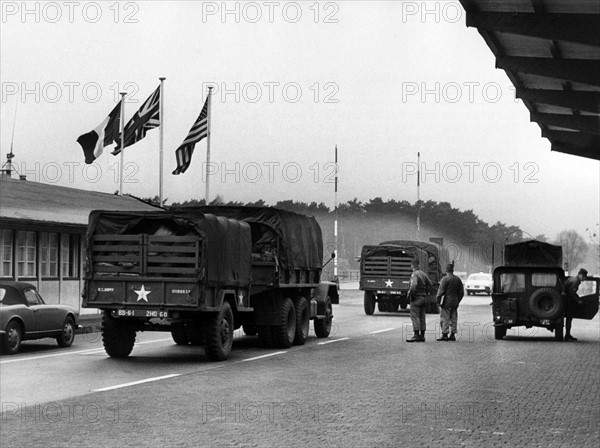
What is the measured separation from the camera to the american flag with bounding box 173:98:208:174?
35.9 m

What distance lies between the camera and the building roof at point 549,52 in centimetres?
2062

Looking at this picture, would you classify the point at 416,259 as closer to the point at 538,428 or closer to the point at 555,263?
the point at 555,263

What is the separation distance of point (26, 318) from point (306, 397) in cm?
903

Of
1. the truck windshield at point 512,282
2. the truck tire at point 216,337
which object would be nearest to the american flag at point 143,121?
the truck windshield at point 512,282

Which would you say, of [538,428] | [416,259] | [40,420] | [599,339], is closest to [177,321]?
[40,420]

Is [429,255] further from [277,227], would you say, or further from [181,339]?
[277,227]

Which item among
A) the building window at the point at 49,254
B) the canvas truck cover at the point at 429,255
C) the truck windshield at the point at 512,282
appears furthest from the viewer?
the canvas truck cover at the point at 429,255

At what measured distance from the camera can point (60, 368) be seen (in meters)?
17.5

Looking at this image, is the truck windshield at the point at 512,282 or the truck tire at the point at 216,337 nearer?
the truck tire at the point at 216,337

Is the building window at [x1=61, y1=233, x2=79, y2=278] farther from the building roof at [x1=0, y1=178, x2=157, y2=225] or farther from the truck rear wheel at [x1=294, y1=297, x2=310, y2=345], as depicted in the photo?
the truck rear wheel at [x1=294, y1=297, x2=310, y2=345]

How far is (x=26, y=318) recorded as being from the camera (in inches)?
826

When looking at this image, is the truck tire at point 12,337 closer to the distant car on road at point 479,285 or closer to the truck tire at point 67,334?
the truck tire at point 67,334

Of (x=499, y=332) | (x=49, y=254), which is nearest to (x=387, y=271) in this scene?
(x=49, y=254)
